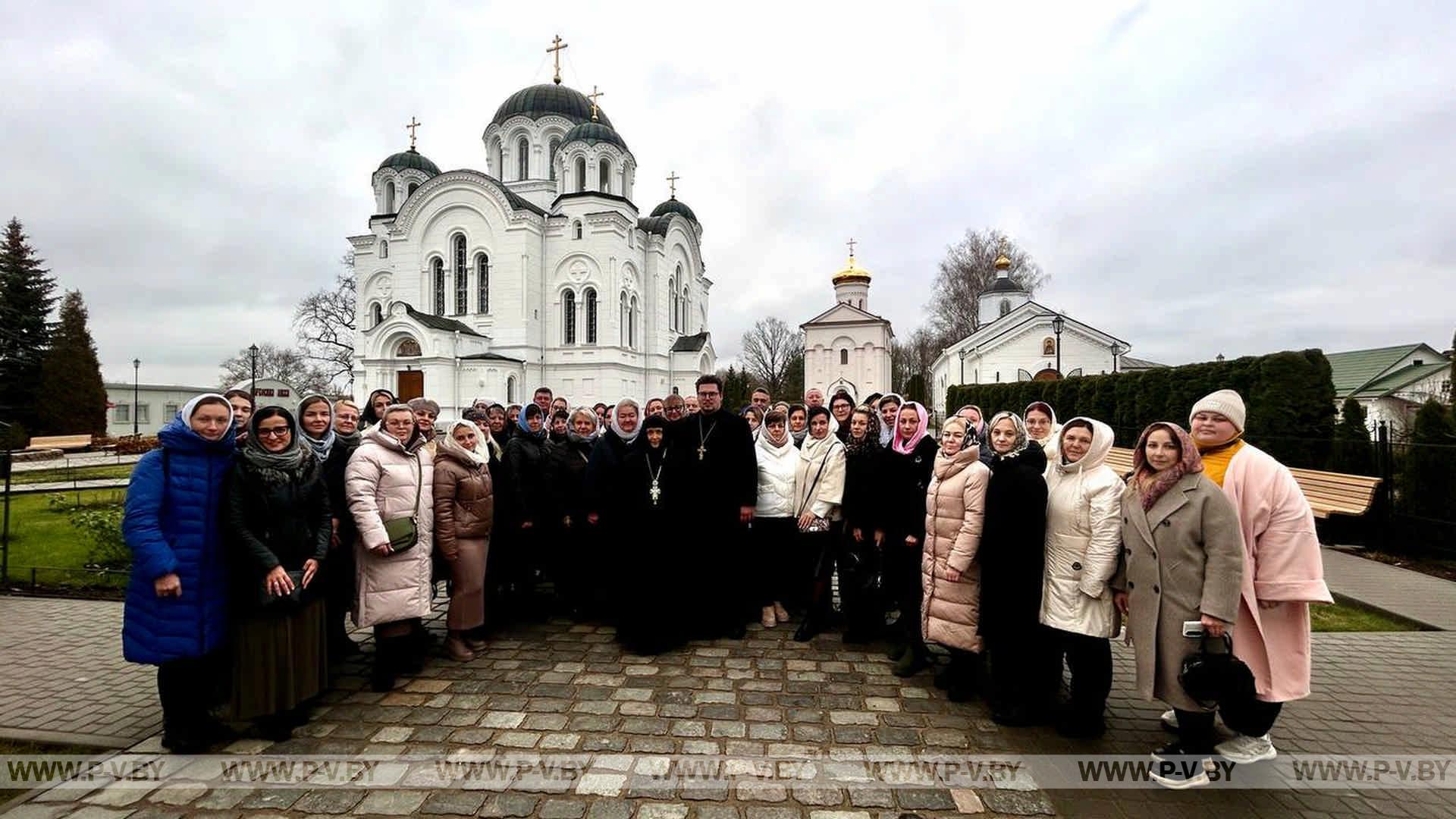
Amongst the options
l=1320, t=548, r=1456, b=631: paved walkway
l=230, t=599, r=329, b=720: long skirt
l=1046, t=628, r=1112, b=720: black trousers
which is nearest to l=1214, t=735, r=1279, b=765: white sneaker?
l=1046, t=628, r=1112, b=720: black trousers

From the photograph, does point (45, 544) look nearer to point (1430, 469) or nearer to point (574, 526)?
point (574, 526)

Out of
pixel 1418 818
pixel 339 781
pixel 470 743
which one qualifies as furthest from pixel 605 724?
pixel 1418 818

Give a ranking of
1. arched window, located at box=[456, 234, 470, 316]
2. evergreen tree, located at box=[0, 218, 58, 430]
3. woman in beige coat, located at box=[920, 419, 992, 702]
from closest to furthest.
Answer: woman in beige coat, located at box=[920, 419, 992, 702], evergreen tree, located at box=[0, 218, 58, 430], arched window, located at box=[456, 234, 470, 316]

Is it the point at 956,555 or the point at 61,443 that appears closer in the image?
the point at 956,555

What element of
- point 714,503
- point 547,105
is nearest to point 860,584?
point 714,503

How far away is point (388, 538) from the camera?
153 inches

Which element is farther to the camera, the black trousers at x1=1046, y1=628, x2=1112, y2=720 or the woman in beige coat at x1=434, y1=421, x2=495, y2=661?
the woman in beige coat at x1=434, y1=421, x2=495, y2=661

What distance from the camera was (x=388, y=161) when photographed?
3541cm

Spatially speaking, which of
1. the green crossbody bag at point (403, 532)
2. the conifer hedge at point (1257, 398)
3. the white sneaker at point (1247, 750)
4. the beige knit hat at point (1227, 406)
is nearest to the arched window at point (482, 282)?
the conifer hedge at point (1257, 398)

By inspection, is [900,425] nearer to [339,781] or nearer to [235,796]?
[339,781]

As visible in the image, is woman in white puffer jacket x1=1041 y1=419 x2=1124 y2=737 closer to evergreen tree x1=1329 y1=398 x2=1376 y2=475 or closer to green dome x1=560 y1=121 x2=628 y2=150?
evergreen tree x1=1329 y1=398 x2=1376 y2=475

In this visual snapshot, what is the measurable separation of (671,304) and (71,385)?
27.7 metres

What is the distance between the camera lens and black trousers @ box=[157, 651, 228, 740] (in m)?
3.27

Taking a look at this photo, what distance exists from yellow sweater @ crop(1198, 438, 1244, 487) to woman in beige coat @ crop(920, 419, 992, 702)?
1.07 m
